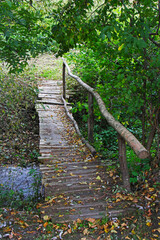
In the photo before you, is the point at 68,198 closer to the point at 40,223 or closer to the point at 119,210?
the point at 40,223

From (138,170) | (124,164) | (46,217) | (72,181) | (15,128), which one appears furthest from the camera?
(15,128)

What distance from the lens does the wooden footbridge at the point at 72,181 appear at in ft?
9.52

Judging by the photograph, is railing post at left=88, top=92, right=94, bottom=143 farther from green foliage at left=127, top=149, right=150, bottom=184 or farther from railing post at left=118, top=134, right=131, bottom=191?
railing post at left=118, top=134, right=131, bottom=191

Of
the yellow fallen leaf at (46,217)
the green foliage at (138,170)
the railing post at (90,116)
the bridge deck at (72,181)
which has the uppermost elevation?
the railing post at (90,116)

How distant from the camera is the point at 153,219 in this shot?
261 cm

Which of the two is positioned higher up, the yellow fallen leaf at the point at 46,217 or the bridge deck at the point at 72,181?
the bridge deck at the point at 72,181

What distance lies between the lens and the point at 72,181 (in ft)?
11.8

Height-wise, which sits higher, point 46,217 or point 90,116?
point 90,116

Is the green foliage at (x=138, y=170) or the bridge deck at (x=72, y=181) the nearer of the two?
the bridge deck at (x=72, y=181)

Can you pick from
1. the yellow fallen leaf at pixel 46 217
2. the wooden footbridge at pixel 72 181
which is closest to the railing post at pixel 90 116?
the wooden footbridge at pixel 72 181

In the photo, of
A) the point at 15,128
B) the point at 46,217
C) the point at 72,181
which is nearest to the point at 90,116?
the point at 72,181

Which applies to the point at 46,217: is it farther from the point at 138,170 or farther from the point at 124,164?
the point at 138,170

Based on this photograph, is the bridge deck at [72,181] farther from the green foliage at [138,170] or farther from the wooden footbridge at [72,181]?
the green foliage at [138,170]

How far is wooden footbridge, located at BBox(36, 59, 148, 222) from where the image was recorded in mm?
2902
